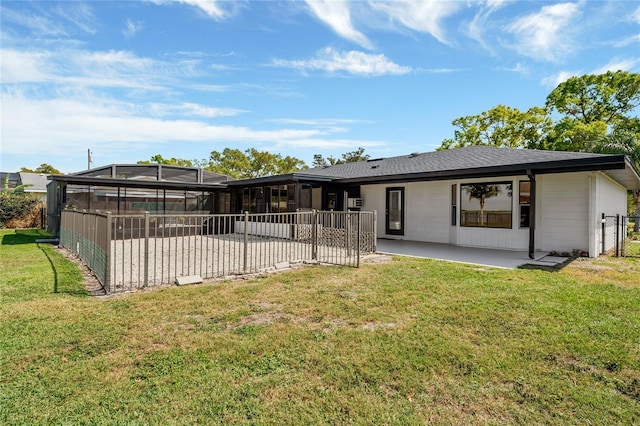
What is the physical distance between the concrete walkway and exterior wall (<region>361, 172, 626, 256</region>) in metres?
0.52

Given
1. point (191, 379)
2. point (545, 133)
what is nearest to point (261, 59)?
point (191, 379)

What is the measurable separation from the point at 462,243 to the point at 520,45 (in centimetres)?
981

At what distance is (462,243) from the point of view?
1115 centimetres

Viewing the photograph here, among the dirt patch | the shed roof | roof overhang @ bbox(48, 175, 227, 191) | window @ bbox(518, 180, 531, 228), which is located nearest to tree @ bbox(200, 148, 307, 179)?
the shed roof

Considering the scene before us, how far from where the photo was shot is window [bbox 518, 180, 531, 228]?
9867 mm

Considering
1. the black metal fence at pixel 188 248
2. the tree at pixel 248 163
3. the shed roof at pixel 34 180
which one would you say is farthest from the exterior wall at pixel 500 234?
the shed roof at pixel 34 180

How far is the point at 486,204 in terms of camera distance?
10695 millimetres

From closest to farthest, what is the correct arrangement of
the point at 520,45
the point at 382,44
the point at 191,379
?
1. the point at 191,379
2. the point at 382,44
3. the point at 520,45

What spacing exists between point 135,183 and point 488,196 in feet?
47.1

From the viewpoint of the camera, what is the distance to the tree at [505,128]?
85.4ft

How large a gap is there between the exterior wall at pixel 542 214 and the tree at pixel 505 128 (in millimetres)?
15325

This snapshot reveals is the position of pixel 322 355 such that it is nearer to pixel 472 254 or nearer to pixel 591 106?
pixel 472 254

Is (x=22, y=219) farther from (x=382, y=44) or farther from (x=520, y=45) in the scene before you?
(x=520, y=45)

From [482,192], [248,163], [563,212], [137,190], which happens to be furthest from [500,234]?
[248,163]
